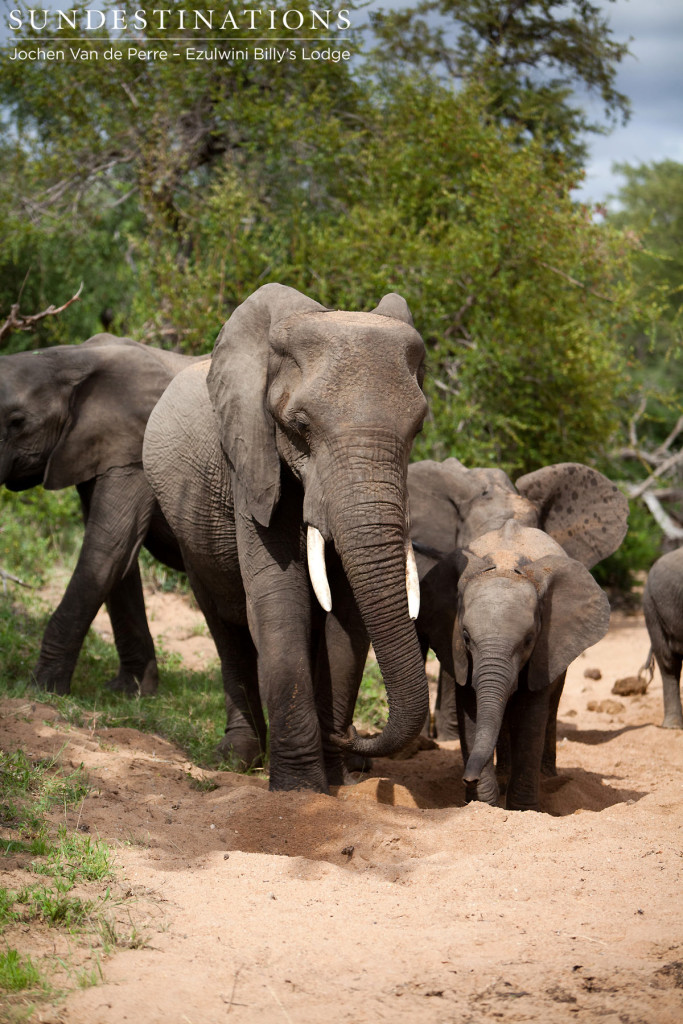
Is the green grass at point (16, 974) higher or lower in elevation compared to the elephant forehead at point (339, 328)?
lower

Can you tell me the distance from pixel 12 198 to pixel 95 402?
22.1 ft

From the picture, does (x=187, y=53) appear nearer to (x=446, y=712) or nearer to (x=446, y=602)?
→ (x=446, y=712)

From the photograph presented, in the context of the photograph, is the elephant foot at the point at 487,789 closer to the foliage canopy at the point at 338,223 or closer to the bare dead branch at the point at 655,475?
the foliage canopy at the point at 338,223

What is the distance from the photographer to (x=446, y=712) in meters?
8.11

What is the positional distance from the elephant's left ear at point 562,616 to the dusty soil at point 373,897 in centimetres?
74

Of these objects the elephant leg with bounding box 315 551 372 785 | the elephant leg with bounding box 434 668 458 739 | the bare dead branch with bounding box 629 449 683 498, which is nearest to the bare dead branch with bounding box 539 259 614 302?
the bare dead branch with bounding box 629 449 683 498

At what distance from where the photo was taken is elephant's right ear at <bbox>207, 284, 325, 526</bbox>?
5297 millimetres

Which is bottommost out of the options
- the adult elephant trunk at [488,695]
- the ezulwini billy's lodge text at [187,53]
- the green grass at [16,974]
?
the green grass at [16,974]

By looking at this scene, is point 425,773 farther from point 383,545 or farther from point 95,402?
point 95,402

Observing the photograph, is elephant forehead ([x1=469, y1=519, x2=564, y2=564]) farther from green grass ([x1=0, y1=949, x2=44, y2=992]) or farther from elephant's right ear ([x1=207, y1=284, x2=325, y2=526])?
green grass ([x1=0, y1=949, x2=44, y2=992])

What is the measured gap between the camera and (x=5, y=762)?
17.1 ft

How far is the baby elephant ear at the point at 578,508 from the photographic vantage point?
22.1ft

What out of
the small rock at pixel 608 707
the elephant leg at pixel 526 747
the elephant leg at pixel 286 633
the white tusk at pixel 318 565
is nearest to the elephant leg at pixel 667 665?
the small rock at pixel 608 707

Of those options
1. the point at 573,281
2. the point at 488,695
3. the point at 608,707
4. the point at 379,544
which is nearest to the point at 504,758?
the point at 488,695
